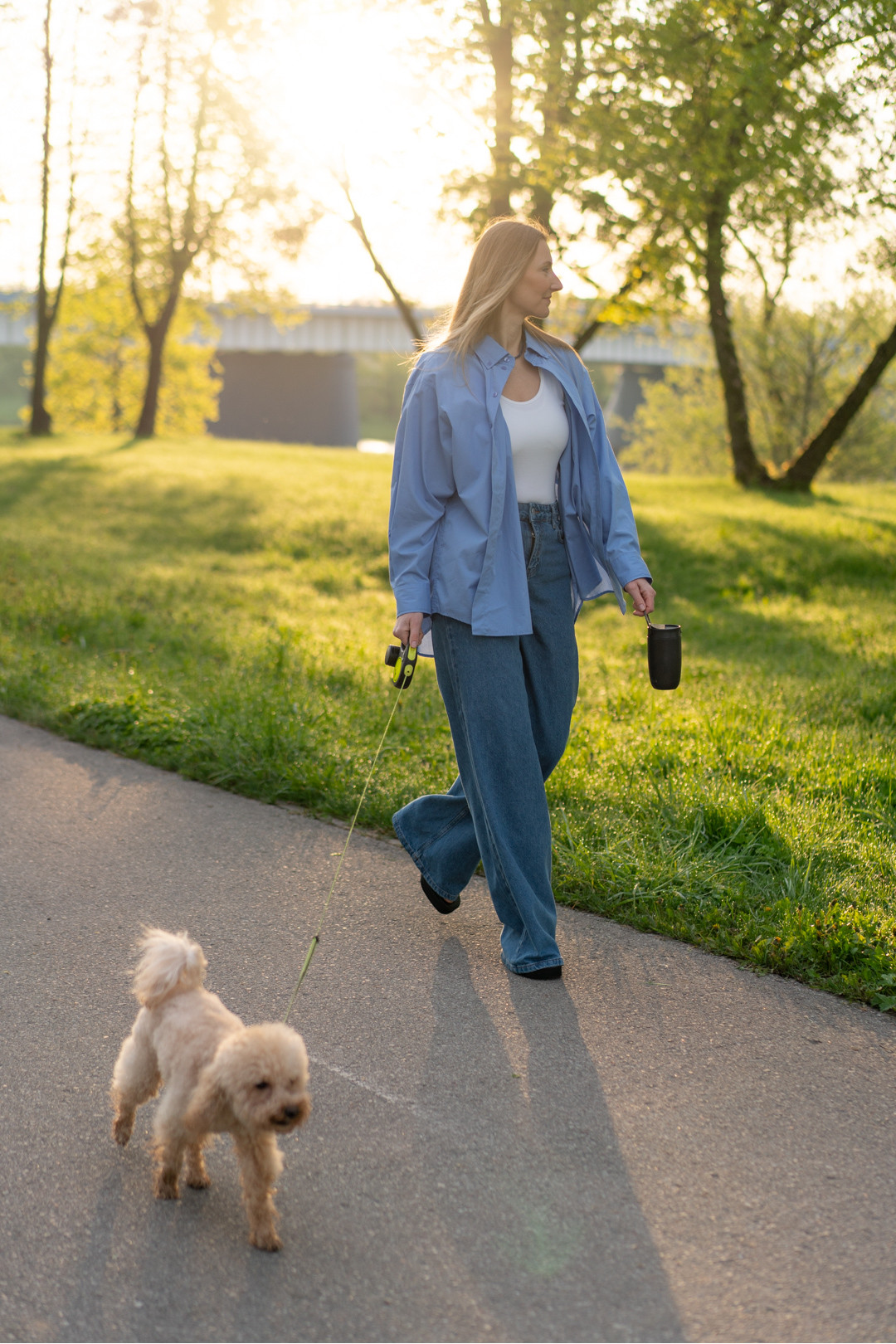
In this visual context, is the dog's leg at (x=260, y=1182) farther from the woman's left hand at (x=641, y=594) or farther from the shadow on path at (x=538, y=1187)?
the woman's left hand at (x=641, y=594)

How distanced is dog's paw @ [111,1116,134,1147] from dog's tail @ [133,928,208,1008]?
359 millimetres

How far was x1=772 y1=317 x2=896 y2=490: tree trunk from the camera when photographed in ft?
50.6

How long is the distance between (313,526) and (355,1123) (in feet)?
39.9

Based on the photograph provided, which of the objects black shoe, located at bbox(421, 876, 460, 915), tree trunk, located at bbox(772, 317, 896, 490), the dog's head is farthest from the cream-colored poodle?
tree trunk, located at bbox(772, 317, 896, 490)

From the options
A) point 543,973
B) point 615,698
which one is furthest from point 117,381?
point 543,973

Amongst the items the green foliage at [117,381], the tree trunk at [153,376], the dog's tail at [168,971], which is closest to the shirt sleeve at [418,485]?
the dog's tail at [168,971]

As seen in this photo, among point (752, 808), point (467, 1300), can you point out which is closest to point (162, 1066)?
point (467, 1300)

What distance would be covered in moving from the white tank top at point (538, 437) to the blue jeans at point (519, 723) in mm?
66

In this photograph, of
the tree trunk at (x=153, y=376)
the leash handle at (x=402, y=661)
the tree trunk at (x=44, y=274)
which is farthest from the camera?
the tree trunk at (x=153, y=376)

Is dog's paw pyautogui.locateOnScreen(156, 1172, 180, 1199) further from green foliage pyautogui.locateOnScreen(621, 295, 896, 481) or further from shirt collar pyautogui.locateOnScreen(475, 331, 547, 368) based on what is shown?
green foliage pyautogui.locateOnScreen(621, 295, 896, 481)

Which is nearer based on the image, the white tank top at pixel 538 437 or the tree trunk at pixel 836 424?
the white tank top at pixel 538 437

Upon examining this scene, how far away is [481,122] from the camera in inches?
533

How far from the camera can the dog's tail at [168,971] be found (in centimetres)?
250

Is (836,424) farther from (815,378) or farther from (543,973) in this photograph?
(815,378)
